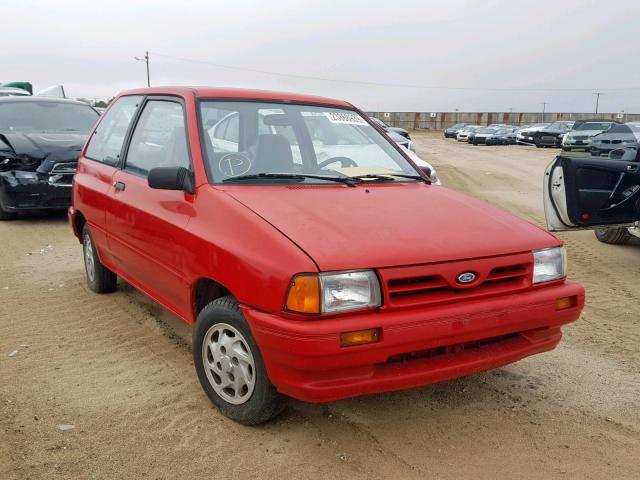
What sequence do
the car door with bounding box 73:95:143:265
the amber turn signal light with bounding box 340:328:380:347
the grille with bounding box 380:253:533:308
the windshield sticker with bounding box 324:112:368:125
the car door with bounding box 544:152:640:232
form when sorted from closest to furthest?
the amber turn signal light with bounding box 340:328:380:347
the grille with bounding box 380:253:533:308
the windshield sticker with bounding box 324:112:368:125
the car door with bounding box 73:95:143:265
the car door with bounding box 544:152:640:232

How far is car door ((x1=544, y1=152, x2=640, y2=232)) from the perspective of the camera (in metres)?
5.71

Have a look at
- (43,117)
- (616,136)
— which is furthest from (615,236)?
(43,117)

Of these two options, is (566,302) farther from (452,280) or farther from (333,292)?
(333,292)

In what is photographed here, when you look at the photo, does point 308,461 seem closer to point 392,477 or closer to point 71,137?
point 392,477

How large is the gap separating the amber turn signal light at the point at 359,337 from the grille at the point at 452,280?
149 millimetres

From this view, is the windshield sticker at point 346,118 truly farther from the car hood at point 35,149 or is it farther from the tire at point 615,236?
the car hood at point 35,149

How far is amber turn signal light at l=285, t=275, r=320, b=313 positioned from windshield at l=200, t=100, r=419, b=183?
100 centimetres

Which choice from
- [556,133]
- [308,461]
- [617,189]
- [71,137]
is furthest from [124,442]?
[556,133]

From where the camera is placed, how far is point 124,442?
2.84 meters

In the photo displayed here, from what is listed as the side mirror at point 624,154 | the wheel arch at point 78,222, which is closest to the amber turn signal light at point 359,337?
the wheel arch at point 78,222

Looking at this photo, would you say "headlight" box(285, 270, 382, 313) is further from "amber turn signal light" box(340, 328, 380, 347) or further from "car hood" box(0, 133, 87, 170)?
"car hood" box(0, 133, 87, 170)

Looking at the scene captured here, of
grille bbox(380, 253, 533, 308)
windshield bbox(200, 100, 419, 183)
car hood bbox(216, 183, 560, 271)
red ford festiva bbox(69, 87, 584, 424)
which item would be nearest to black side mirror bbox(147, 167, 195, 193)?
red ford festiva bbox(69, 87, 584, 424)

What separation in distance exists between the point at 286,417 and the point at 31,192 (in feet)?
20.6

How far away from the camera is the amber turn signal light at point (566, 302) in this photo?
2.99 m
